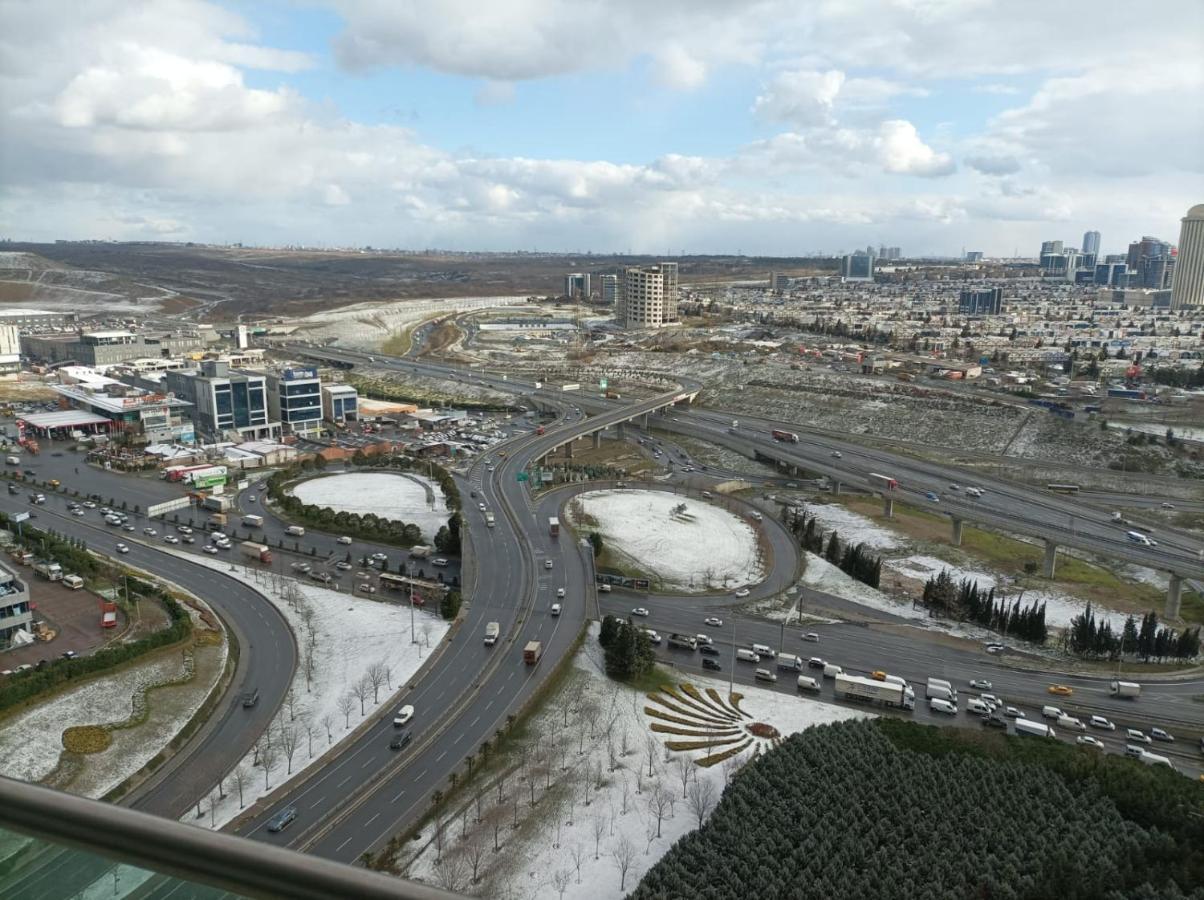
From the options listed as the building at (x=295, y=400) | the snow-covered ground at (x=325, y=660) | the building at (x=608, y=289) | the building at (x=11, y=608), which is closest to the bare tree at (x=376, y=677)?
the snow-covered ground at (x=325, y=660)

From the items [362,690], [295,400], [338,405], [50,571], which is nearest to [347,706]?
[362,690]

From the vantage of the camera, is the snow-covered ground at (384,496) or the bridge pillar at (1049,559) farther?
the snow-covered ground at (384,496)

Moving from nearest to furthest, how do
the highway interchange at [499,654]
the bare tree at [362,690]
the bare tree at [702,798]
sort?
the bare tree at [702,798] < the highway interchange at [499,654] < the bare tree at [362,690]

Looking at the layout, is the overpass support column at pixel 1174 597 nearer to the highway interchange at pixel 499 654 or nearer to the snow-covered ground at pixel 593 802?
the highway interchange at pixel 499 654

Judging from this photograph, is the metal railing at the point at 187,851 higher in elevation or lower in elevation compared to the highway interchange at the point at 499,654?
higher

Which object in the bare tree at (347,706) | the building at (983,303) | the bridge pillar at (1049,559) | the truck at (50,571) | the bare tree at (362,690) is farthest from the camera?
the building at (983,303)

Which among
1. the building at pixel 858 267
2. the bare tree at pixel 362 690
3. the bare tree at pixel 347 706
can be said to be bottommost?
the bare tree at pixel 347 706

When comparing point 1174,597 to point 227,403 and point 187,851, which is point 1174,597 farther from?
point 227,403
